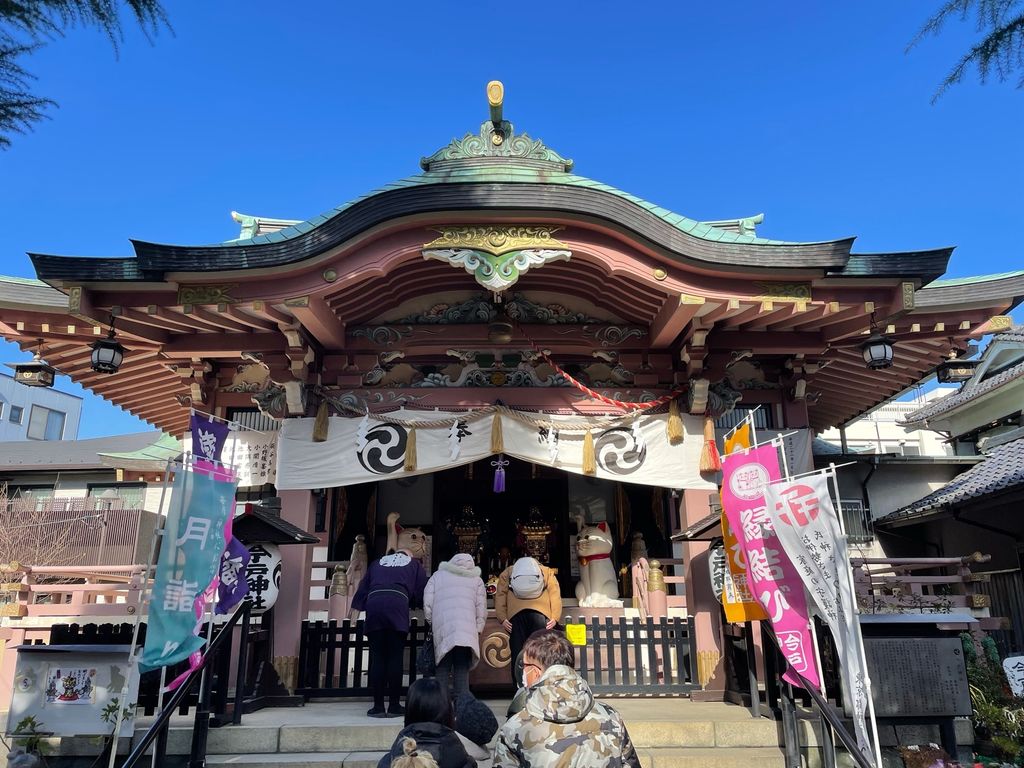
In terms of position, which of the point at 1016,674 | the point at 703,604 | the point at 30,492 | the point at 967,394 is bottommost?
the point at 1016,674

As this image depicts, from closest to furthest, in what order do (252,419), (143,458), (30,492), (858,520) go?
(252,419) → (143,458) → (858,520) → (30,492)

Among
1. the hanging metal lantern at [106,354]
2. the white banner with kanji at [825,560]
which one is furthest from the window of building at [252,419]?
the white banner with kanji at [825,560]

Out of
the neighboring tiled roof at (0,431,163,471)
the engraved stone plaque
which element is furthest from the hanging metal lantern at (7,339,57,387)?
the neighboring tiled roof at (0,431,163,471)

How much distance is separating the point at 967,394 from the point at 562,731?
62.1ft

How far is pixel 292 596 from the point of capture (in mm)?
8195

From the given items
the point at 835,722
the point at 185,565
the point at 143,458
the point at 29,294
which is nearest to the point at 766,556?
the point at 835,722

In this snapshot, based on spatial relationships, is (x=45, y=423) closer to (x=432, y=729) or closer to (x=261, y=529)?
(x=261, y=529)

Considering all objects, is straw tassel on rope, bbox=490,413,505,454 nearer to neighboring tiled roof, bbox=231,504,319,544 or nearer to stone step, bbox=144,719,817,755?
neighboring tiled roof, bbox=231,504,319,544

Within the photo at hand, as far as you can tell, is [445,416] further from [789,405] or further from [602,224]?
[789,405]

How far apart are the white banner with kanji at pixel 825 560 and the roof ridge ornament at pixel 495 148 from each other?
526 centimetres

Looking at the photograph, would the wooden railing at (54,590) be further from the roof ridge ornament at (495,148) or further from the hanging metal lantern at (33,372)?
the roof ridge ornament at (495,148)

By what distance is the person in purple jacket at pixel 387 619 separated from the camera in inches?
268

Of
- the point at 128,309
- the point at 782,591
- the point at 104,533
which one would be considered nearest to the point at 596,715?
the point at 782,591

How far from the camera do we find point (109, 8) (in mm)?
3854
